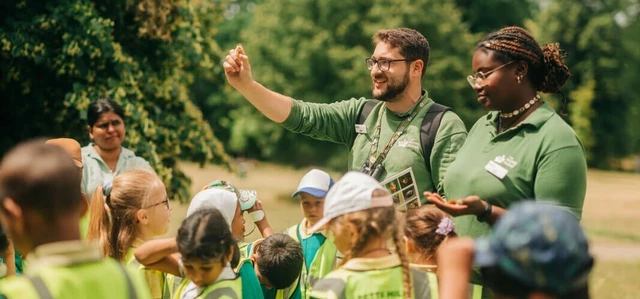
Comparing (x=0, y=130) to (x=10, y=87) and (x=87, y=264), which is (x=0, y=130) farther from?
(x=87, y=264)

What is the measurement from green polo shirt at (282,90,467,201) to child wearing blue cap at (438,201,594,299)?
2109mm

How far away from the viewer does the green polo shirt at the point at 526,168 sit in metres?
3.54

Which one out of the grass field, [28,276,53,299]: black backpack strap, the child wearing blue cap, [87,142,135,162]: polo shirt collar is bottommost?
the grass field

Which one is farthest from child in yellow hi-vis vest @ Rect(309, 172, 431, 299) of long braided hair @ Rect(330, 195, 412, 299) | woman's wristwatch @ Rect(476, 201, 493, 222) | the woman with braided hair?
woman's wristwatch @ Rect(476, 201, 493, 222)

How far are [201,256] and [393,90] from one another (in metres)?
1.76

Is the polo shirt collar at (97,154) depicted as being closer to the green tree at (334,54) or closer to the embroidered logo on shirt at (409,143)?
the embroidered logo on shirt at (409,143)

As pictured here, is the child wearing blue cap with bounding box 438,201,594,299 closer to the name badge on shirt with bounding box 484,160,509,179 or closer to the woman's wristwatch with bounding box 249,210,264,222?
the name badge on shirt with bounding box 484,160,509,179

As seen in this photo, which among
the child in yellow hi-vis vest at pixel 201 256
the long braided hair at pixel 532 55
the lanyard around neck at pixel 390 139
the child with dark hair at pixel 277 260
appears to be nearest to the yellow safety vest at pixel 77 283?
the child in yellow hi-vis vest at pixel 201 256

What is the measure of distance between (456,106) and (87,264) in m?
31.1

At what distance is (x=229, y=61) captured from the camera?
4633 mm

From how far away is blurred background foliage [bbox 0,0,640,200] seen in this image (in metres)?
10.2

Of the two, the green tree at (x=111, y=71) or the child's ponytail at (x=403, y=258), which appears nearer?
the child's ponytail at (x=403, y=258)

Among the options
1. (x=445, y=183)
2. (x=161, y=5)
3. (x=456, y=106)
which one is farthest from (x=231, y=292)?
(x=456, y=106)

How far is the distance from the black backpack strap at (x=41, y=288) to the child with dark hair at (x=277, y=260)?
2.21m
